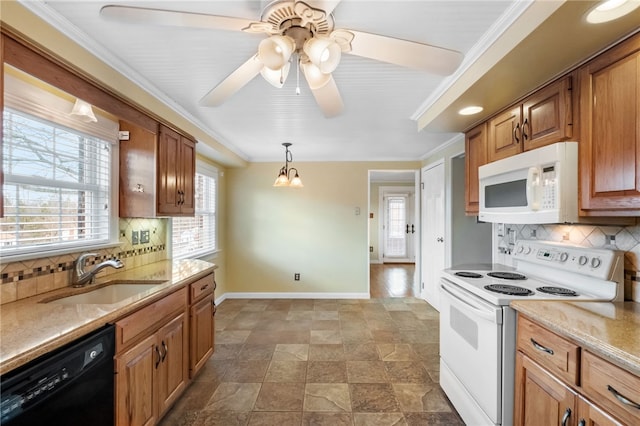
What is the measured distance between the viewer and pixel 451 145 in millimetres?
3568

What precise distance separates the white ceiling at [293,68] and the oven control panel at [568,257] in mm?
1031

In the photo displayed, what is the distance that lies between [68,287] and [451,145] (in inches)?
155

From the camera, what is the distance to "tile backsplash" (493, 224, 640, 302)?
4.82ft

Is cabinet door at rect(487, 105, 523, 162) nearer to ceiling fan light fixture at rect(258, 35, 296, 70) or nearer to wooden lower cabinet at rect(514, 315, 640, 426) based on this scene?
wooden lower cabinet at rect(514, 315, 640, 426)

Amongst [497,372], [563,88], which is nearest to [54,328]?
[497,372]

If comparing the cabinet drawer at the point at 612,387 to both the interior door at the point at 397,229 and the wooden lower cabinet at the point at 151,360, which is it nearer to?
the wooden lower cabinet at the point at 151,360

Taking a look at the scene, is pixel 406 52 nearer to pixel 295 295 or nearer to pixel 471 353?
pixel 471 353

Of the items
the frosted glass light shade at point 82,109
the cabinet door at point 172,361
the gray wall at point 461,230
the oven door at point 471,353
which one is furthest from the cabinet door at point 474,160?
the frosted glass light shade at point 82,109

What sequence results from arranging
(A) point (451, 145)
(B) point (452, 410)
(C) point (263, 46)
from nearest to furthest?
1. (C) point (263, 46)
2. (B) point (452, 410)
3. (A) point (451, 145)

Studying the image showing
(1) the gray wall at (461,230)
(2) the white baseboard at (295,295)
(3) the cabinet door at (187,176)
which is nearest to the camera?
(3) the cabinet door at (187,176)

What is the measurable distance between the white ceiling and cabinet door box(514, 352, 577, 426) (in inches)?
60.3

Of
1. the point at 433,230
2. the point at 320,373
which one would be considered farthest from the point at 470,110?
the point at 320,373

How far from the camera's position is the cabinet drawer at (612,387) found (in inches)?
35.7

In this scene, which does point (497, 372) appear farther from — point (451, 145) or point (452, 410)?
point (451, 145)
